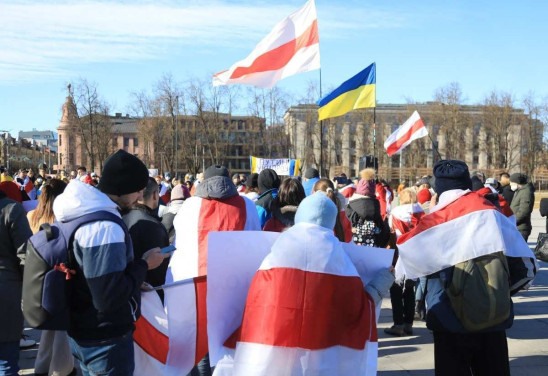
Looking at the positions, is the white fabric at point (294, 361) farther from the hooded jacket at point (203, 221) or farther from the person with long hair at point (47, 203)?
the person with long hair at point (47, 203)

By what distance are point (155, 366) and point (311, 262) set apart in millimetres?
1275

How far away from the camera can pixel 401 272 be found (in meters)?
4.16

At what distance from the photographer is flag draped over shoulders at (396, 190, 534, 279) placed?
381 cm

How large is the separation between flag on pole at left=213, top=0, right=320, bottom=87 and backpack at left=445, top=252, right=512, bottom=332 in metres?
7.23

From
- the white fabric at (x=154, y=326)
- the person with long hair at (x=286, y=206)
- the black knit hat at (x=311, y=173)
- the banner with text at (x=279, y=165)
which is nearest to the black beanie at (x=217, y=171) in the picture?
the person with long hair at (x=286, y=206)

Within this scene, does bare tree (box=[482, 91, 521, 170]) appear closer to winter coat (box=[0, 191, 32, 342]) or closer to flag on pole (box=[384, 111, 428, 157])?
flag on pole (box=[384, 111, 428, 157])

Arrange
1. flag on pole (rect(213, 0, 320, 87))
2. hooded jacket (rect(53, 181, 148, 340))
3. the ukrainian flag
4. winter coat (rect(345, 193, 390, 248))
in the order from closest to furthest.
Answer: hooded jacket (rect(53, 181, 148, 340))
winter coat (rect(345, 193, 390, 248))
flag on pole (rect(213, 0, 320, 87))
the ukrainian flag

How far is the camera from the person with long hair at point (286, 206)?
5562 mm

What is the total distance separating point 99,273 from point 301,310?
0.99 meters

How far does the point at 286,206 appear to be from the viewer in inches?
220

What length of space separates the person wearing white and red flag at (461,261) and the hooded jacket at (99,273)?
182 cm

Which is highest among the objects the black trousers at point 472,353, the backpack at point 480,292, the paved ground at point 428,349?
the backpack at point 480,292

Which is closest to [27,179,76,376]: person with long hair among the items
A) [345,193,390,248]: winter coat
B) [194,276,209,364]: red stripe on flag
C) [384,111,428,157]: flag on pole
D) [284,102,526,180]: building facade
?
[194,276,209,364]: red stripe on flag

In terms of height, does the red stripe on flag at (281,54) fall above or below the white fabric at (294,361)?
above
